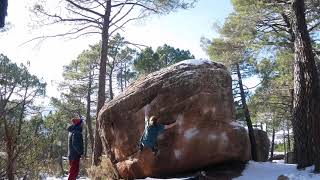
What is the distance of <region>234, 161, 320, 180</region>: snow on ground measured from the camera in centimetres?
916

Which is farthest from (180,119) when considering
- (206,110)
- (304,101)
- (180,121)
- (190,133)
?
(304,101)

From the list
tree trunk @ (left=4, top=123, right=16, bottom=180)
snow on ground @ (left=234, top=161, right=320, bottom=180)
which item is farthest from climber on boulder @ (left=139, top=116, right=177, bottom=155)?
tree trunk @ (left=4, top=123, right=16, bottom=180)

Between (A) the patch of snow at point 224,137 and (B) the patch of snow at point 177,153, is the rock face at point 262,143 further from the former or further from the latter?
(B) the patch of snow at point 177,153

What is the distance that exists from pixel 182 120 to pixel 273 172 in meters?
2.43

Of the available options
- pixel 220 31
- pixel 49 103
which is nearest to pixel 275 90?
pixel 220 31

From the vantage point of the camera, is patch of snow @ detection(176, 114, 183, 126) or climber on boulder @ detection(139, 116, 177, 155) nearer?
climber on boulder @ detection(139, 116, 177, 155)

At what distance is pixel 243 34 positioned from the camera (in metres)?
16.8

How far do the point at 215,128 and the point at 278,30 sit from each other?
7897 mm

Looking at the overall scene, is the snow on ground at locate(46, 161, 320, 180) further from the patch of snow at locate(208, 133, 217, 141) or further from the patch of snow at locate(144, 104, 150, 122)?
the patch of snow at locate(144, 104, 150, 122)

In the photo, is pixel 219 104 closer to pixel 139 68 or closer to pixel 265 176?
pixel 265 176

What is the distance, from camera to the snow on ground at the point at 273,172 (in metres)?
9.16

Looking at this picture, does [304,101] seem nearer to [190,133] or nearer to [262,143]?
[190,133]

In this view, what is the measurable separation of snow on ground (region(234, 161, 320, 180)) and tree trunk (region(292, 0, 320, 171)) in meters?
0.25

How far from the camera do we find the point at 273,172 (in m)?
9.81
